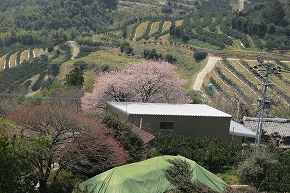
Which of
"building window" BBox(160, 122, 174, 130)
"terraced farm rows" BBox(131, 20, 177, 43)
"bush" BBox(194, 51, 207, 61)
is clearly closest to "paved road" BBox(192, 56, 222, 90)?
"bush" BBox(194, 51, 207, 61)

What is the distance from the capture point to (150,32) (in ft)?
289

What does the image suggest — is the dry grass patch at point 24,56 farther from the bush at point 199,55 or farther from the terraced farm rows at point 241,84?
the terraced farm rows at point 241,84

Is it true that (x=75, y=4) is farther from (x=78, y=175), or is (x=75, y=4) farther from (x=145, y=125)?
(x=78, y=175)

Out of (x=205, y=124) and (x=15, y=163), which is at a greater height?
(x=15, y=163)

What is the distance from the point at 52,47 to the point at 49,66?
16.3 m

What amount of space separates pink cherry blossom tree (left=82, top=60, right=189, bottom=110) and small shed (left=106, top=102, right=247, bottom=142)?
6985mm

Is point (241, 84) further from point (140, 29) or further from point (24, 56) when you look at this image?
point (24, 56)

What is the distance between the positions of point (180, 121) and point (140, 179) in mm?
11461

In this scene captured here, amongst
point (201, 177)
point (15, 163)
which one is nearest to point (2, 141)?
point (15, 163)

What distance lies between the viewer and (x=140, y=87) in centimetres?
3875

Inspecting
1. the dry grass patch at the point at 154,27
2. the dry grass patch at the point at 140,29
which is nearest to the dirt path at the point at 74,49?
the dry grass patch at the point at 140,29

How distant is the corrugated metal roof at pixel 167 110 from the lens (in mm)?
29672

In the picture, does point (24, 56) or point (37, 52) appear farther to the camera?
point (37, 52)

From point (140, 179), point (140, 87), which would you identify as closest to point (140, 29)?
point (140, 87)
